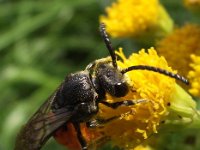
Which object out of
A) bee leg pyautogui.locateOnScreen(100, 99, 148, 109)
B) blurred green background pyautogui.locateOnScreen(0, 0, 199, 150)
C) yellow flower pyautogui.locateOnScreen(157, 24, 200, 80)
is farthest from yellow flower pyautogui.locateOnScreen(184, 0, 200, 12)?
blurred green background pyautogui.locateOnScreen(0, 0, 199, 150)

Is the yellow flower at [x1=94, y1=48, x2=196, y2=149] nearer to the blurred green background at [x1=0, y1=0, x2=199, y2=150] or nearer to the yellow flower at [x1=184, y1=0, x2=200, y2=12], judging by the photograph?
the yellow flower at [x1=184, y1=0, x2=200, y2=12]

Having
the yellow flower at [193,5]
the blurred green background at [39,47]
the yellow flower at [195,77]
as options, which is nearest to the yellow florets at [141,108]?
the yellow flower at [195,77]

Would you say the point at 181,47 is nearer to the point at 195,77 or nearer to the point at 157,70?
the point at 195,77

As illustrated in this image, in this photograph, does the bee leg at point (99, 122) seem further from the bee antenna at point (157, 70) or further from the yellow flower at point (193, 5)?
the yellow flower at point (193, 5)

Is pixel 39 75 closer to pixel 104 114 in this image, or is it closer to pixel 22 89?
pixel 22 89

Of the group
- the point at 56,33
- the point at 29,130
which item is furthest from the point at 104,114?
the point at 56,33
